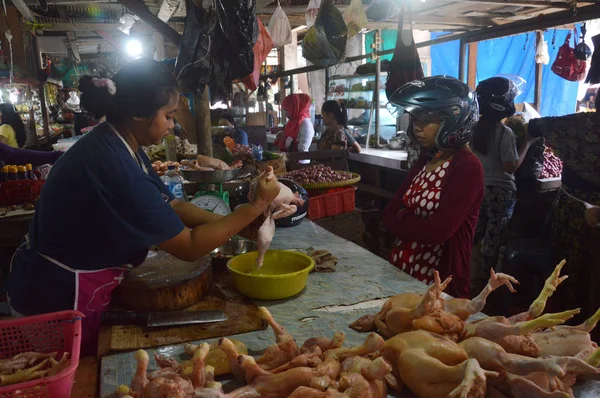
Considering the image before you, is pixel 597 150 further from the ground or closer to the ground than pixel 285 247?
further from the ground

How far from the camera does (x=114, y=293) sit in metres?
2.10

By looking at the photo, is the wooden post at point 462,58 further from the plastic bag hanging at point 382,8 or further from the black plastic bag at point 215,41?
the black plastic bag at point 215,41

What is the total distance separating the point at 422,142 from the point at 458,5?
4.32 metres

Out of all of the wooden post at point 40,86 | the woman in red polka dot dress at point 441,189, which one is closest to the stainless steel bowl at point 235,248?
the woman in red polka dot dress at point 441,189

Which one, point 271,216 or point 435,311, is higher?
point 271,216

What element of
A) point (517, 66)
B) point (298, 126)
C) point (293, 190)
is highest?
point (517, 66)

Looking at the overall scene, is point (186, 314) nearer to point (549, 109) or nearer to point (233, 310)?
point (233, 310)

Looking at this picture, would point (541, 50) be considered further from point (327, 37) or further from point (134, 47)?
point (134, 47)

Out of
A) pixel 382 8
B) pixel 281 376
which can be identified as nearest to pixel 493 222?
pixel 382 8

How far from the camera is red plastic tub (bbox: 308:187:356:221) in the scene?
419 centimetres

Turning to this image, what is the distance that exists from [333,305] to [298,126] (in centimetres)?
618

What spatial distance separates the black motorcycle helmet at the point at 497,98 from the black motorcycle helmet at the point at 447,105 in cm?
225

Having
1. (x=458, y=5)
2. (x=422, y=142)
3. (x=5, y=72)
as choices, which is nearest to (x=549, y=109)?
(x=458, y=5)

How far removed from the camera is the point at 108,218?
1724mm
